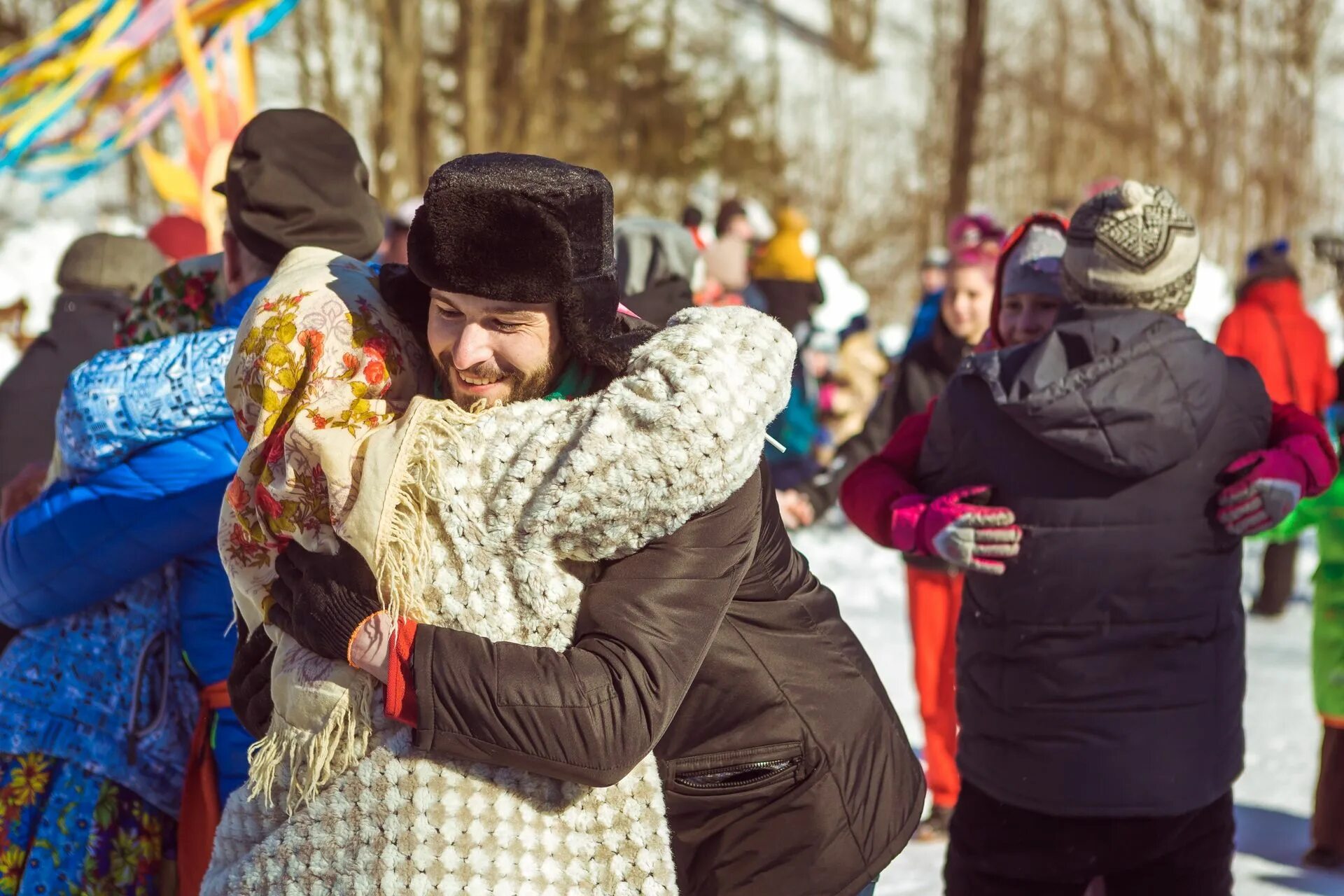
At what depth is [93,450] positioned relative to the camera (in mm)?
2322

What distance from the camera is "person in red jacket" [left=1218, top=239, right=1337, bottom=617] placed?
6.95 meters

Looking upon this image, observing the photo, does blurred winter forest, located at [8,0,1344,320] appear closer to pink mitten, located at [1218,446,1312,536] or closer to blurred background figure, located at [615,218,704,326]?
blurred background figure, located at [615,218,704,326]

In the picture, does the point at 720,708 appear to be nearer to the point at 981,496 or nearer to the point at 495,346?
the point at 495,346

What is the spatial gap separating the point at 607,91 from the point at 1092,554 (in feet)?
55.3

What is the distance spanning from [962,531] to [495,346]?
116cm

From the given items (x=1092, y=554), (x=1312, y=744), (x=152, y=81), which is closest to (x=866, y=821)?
(x=1092, y=554)

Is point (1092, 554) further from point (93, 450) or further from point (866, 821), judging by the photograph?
point (93, 450)

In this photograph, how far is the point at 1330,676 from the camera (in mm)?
3947

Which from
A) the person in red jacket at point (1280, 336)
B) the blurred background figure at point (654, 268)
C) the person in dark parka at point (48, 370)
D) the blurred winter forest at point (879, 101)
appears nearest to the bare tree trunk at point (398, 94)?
the blurred winter forest at point (879, 101)

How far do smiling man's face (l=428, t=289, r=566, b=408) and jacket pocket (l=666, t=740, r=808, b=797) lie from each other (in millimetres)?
501

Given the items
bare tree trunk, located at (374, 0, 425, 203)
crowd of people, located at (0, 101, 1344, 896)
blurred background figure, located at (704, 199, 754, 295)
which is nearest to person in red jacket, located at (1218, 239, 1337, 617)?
blurred background figure, located at (704, 199, 754, 295)

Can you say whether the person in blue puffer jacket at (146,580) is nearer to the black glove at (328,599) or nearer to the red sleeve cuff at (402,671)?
the black glove at (328,599)

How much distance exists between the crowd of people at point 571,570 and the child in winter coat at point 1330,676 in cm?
8

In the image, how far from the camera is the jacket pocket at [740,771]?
71.3 inches
